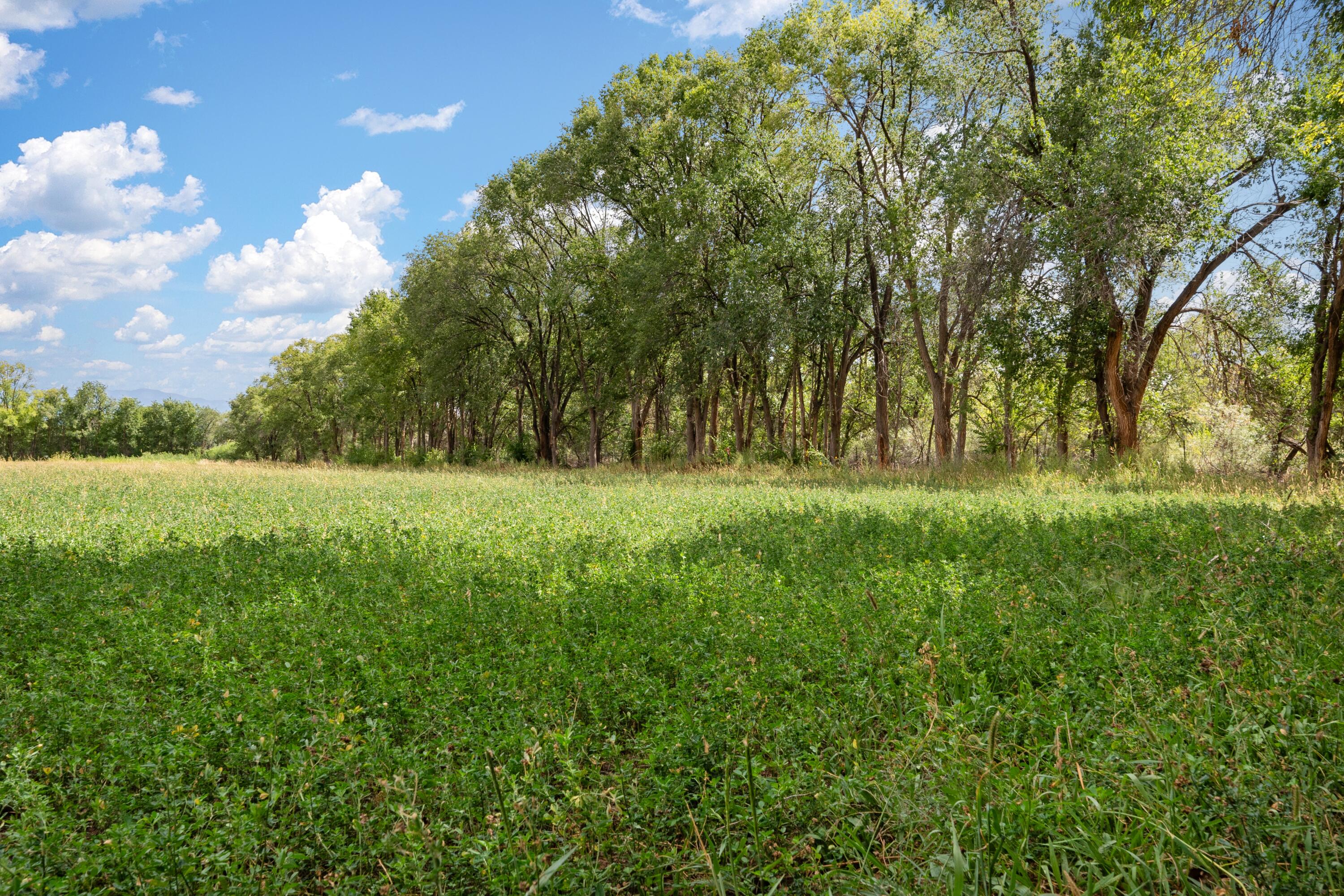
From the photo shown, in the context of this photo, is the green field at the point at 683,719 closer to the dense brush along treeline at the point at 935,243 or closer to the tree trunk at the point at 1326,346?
the dense brush along treeline at the point at 935,243

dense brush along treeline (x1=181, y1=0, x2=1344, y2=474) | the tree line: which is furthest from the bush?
the tree line

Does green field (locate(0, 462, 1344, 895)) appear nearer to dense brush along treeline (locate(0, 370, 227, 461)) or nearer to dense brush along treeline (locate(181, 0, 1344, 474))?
dense brush along treeline (locate(181, 0, 1344, 474))

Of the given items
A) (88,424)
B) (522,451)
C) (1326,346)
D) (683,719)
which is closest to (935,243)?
(1326,346)

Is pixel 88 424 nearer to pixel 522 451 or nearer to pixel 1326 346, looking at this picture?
pixel 522 451

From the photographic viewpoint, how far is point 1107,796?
112 inches

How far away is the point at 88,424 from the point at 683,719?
13143cm

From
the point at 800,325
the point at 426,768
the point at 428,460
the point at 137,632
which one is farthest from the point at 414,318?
the point at 426,768

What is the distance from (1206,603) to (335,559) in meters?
8.91

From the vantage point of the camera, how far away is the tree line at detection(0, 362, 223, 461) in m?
80.8

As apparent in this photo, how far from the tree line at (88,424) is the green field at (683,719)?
302 feet

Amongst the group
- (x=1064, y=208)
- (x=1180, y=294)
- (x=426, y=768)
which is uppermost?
(x=1064, y=208)

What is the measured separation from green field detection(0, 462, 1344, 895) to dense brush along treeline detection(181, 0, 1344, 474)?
7726 millimetres

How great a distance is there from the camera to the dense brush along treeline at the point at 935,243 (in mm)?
15305

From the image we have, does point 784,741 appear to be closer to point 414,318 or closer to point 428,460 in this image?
point 414,318
